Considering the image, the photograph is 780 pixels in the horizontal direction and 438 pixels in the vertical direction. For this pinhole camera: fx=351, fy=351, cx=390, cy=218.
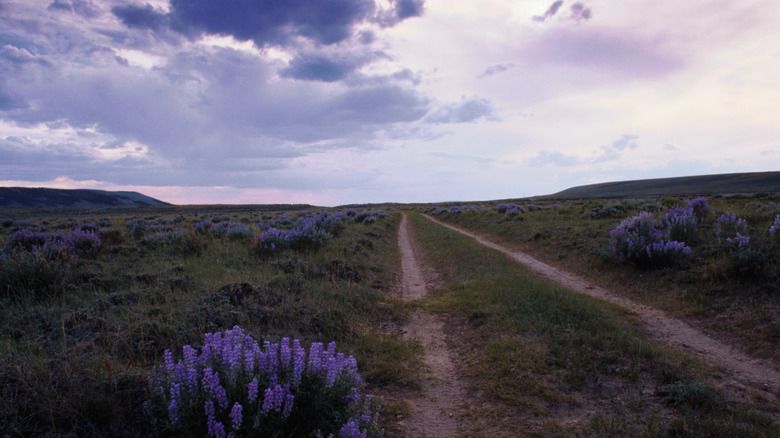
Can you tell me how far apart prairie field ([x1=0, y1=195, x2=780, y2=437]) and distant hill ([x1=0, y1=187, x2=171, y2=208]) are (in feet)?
462

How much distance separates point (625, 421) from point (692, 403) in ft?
2.68

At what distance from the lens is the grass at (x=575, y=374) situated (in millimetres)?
3412

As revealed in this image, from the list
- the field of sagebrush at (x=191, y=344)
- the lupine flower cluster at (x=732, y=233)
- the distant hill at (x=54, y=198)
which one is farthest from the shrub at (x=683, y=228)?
the distant hill at (x=54, y=198)

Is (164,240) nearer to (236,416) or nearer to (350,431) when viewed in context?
(236,416)

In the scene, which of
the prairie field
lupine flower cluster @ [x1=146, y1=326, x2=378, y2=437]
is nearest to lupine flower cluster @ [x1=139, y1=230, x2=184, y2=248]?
the prairie field

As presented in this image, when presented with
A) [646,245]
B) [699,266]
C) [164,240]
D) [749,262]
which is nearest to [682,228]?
[646,245]

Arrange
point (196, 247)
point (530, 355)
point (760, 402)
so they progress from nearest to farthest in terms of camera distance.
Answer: point (760, 402)
point (530, 355)
point (196, 247)

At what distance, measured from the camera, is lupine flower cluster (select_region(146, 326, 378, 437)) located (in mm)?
2604

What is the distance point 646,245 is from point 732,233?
1926 millimetres

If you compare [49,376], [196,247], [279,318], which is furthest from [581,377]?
[196,247]

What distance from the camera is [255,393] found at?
2.65m

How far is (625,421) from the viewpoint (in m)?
3.47

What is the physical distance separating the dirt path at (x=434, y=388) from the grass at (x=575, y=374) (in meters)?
0.24

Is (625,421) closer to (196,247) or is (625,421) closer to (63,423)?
(63,423)
